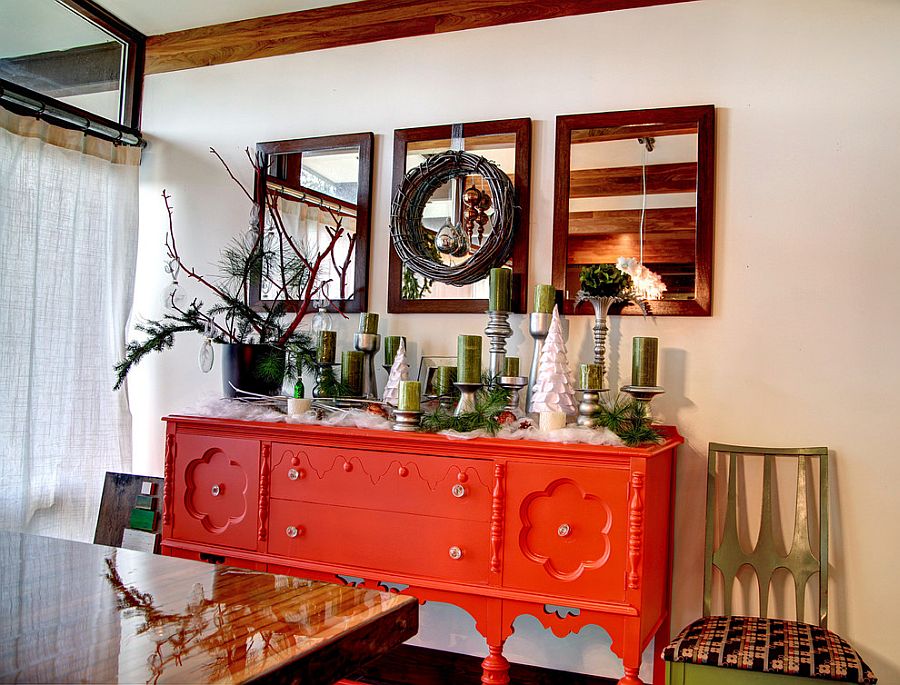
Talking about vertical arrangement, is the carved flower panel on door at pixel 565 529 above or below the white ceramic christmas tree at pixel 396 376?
below

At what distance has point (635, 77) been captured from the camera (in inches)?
104

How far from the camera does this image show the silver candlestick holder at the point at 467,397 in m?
2.44

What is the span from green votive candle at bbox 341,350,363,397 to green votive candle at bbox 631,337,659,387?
38.8 inches

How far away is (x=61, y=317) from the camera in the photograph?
3.02 m

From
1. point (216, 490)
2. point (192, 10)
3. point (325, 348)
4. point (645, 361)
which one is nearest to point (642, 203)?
point (645, 361)

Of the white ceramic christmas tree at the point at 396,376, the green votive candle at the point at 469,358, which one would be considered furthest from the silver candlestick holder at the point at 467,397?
the white ceramic christmas tree at the point at 396,376

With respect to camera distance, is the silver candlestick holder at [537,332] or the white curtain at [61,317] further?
the white curtain at [61,317]

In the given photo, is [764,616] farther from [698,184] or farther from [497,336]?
[698,184]

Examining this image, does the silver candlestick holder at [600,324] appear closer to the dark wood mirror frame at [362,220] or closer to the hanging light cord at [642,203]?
the hanging light cord at [642,203]

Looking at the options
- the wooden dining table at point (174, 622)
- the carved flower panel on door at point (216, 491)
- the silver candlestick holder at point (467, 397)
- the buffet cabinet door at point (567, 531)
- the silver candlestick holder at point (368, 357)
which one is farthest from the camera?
the silver candlestick holder at point (368, 357)

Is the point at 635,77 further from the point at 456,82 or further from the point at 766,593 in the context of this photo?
the point at 766,593

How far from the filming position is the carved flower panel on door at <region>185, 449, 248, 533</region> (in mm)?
2566

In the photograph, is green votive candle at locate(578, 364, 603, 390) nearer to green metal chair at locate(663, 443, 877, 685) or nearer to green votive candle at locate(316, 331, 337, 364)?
green metal chair at locate(663, 443, 877, 685)

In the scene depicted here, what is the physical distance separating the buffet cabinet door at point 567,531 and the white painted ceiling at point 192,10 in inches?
82.7
